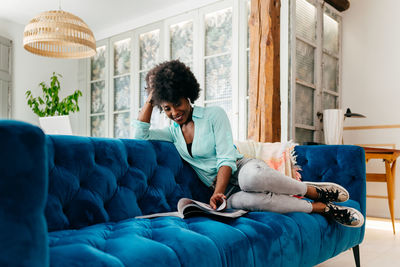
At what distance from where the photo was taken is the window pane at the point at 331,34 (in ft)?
13.6

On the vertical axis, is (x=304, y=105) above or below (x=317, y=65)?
below

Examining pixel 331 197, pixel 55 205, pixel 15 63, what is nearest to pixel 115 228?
pixel 55 205

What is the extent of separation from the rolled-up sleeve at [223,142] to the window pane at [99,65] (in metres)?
4.19

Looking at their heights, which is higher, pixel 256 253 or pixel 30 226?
pixel 30 226

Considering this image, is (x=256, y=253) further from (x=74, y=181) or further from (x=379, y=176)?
(x=379, y=176)

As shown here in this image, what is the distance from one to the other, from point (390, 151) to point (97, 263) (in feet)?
10.1

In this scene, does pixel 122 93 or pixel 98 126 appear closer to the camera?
pixel 122 93

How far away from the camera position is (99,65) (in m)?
5.70

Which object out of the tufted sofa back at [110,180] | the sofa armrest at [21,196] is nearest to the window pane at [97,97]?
the tufted sofa back at [110,180]

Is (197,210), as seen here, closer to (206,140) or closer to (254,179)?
(254,179)

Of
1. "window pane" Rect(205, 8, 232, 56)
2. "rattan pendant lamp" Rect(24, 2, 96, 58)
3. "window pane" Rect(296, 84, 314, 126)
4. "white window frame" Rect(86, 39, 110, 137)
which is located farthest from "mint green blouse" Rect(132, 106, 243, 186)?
"white window frame" Rect(86, 39, 110, 137)

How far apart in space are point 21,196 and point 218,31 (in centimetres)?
385

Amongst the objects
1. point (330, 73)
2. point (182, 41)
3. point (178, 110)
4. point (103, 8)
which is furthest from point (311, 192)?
point (103, 8)

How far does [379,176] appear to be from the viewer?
343 cm
